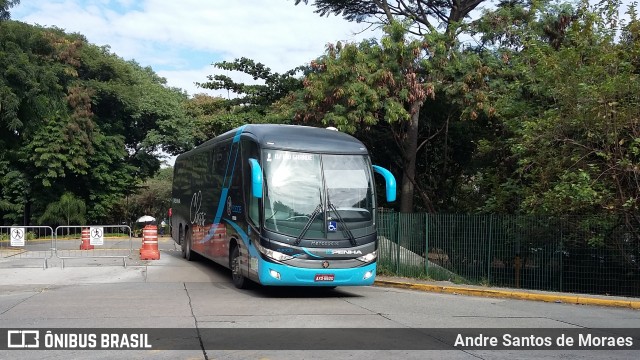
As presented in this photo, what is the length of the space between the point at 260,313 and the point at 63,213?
3413cm

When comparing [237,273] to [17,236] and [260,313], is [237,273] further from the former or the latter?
[17,236]

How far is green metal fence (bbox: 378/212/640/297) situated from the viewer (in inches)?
614

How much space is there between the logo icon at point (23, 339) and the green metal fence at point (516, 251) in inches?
411

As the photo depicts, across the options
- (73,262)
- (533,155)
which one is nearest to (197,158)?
(73,262)

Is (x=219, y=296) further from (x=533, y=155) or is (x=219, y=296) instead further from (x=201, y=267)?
(x=533, y=155)

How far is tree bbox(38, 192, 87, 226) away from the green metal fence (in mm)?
28906

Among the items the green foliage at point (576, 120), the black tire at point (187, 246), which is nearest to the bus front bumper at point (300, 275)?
the green foliage at point (576, 120)

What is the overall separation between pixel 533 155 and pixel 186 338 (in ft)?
39.9

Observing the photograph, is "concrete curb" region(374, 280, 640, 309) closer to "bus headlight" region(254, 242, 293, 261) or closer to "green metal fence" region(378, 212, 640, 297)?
"green metal fence" region(378, 212, 640, 297)

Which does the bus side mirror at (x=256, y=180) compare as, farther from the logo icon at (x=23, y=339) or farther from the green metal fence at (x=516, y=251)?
the green metal fence at (x=516, y=251)

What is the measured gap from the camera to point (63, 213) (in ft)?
134

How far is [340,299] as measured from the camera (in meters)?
12.8

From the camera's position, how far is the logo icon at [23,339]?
312 inches

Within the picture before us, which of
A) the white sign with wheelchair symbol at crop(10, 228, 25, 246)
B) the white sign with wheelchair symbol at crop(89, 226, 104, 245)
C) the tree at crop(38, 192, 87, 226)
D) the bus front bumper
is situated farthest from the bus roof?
the tree at crop(38, 192, 87, 226)
